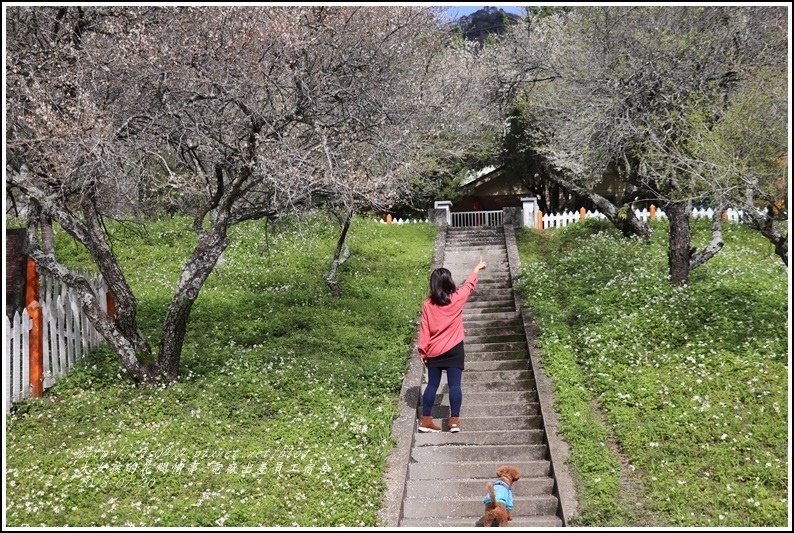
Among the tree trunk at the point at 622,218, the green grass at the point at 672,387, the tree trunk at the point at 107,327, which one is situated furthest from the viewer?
the tree trunk at the point at 622,218

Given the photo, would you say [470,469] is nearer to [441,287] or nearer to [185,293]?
[441,287]

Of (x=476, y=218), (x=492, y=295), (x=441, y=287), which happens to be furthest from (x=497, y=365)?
(x=476, y=218)

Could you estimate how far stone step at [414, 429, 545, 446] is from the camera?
9766 millimetres

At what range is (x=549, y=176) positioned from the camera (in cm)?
2622

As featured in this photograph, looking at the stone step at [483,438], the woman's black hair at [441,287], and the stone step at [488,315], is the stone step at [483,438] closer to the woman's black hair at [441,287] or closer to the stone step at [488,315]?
the woman's black hair at [441,287]

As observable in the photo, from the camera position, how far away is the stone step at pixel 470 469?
29.8ft

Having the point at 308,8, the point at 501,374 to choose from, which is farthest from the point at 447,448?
the point at 308,8


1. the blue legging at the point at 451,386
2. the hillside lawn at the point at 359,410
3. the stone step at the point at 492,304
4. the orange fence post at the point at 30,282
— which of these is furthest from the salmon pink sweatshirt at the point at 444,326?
the stone step at the point at 492,304

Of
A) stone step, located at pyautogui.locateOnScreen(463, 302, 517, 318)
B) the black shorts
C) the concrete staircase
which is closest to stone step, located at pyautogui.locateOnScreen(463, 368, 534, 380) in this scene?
the concrete staircase

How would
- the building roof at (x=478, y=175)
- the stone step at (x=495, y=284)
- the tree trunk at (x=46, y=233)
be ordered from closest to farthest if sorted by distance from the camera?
the tree trunk at (x=46, y=233), the stone step at (x=495, y=284), the building roof at (x=478, y=175)

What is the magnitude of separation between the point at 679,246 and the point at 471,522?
8386 mm

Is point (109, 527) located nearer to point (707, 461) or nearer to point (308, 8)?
point (707, 461)

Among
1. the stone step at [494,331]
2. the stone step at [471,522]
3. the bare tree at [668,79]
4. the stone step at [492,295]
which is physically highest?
the bare tree at [668,79]

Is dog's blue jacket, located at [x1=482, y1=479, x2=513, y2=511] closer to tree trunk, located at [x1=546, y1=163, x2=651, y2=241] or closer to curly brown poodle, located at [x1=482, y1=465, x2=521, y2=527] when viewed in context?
curly brown poodle, located at [x1=482, y1=465, x2=521, y2=527]
